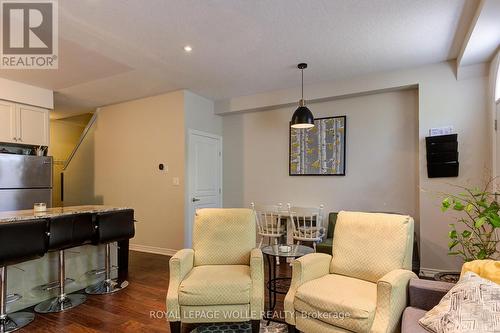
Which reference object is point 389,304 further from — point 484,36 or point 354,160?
point 354,160

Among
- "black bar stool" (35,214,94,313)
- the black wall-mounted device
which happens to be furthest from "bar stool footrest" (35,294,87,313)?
the black wall-mounted device

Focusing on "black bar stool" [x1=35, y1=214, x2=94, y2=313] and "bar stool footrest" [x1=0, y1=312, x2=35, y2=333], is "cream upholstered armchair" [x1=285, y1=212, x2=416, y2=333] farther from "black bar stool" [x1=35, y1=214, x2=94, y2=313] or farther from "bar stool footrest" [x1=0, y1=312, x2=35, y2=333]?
"bar stool footrest" [x1=0, y1=312, x2=35, y2=333]

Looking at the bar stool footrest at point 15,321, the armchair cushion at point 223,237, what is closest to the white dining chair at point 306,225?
the armchair cushion at point 223,237

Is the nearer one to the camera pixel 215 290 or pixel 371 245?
pixel 215 290

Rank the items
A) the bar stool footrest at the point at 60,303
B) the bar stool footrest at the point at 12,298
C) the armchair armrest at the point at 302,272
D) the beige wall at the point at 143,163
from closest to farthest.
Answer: the armchair armrest at the point at 302,272
the bar stool footrest at the point at 12,298
the bar stool footrest at the point at 60,303
the beige wall at the point at 143,163

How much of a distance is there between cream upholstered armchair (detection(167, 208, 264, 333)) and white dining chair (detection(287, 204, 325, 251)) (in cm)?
140

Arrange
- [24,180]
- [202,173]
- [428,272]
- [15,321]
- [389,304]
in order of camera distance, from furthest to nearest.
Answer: [202,173], [24,180], [428,272], [15,321], [389,304]

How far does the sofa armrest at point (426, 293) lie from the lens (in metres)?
1.73

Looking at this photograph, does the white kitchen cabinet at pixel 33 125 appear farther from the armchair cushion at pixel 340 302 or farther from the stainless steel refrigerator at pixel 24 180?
the armchair cushion at pixel 340 302

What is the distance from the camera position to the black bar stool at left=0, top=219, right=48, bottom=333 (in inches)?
→ 86.4

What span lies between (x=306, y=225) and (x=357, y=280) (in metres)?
1.95

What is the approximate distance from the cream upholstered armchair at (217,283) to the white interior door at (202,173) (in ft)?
6.81

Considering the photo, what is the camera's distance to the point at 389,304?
67.6 inches

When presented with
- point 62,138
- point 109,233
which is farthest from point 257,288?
point 62,138
